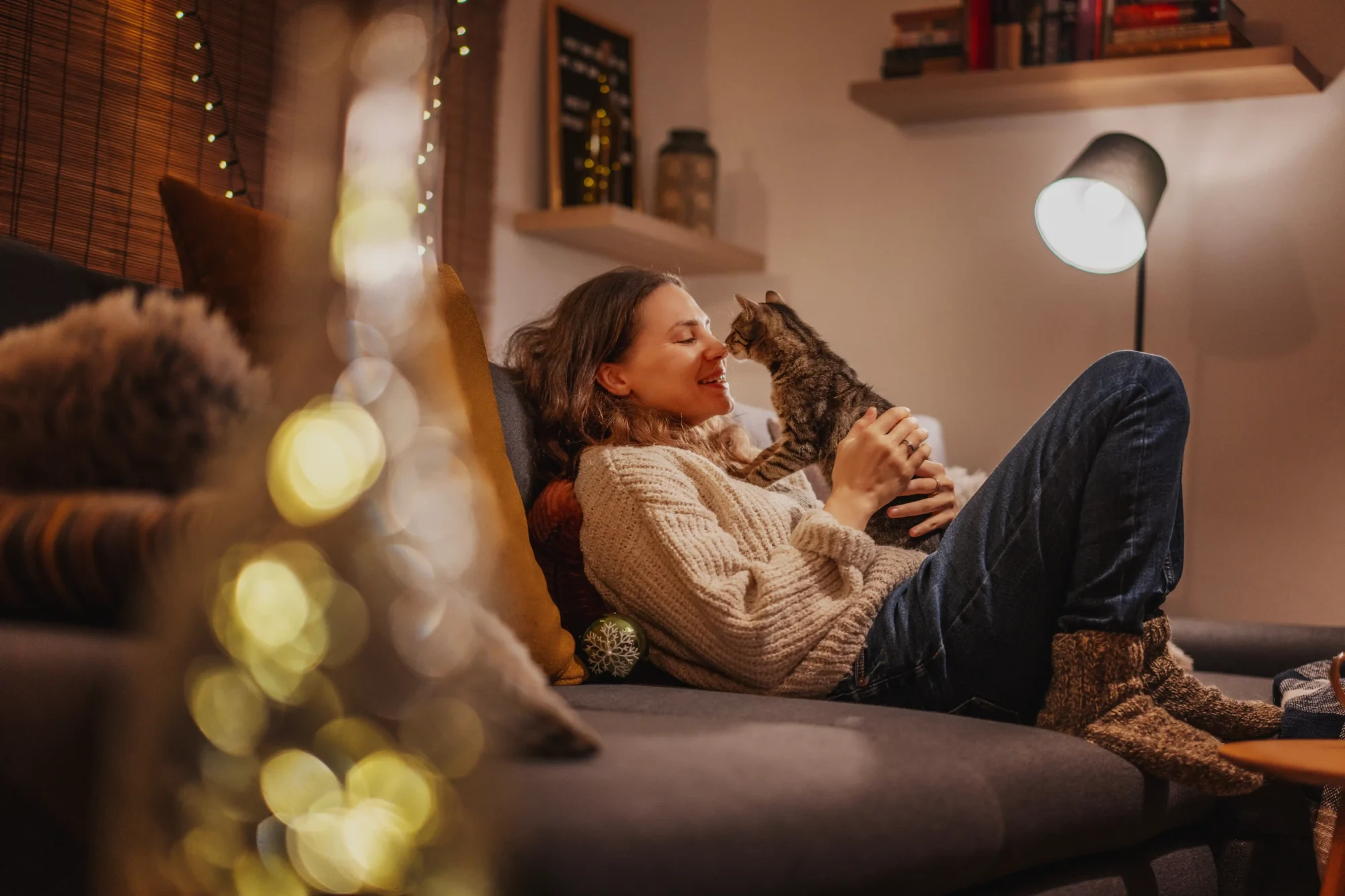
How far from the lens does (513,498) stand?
1467 millimetres

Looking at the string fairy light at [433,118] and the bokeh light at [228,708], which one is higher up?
the string fairy light at [433,118]

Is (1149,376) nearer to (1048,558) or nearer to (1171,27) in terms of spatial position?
→ (1048,558)

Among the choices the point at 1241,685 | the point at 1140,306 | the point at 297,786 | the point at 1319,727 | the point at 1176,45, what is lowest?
the point at 1241,685

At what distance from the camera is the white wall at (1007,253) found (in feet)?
10.1

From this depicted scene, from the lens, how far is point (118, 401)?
0.93 metres

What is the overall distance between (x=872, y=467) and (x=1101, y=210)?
1584 mm

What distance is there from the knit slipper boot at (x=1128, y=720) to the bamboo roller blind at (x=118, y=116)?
5.27 feet

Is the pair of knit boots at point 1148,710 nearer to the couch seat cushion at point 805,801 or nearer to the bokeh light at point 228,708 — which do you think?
Result: the couch seat cushion at point 805,801

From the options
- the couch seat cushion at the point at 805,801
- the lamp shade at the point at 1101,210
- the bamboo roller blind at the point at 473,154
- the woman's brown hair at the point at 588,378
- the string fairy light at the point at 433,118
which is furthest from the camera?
the bamboo roller blind at the point at 473,154

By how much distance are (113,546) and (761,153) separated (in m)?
3.08

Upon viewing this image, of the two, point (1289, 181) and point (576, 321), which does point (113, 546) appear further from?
point (1289, 181)

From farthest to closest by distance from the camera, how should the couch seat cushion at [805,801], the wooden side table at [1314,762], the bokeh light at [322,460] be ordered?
the wooden side table at [1314,762] < the couch seat cushion at [805,801] < the bokeh light at [322,460]

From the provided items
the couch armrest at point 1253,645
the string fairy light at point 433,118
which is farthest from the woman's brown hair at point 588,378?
the couch armrest at point 1253,645

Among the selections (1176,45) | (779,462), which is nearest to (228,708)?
(779,462)
